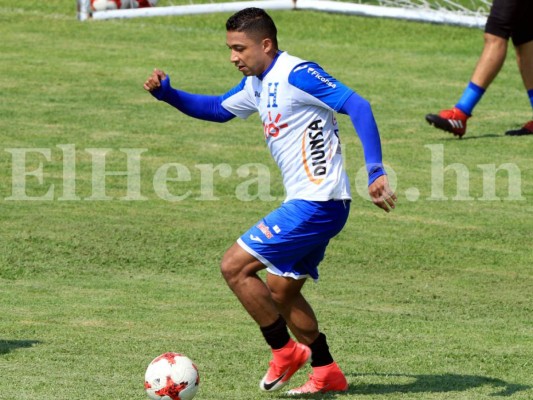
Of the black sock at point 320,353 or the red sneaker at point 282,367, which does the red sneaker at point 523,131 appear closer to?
the black sock at point 320,353

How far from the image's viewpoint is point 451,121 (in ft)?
46.8

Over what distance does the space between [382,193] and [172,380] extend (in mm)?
1422

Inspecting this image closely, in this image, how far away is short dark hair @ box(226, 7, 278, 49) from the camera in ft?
23.7

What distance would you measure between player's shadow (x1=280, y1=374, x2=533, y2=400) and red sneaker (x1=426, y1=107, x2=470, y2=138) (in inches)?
270

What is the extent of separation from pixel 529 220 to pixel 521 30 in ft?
9.09

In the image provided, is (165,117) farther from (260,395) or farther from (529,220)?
(260,395)

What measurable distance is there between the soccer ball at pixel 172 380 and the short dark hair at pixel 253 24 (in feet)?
5.88

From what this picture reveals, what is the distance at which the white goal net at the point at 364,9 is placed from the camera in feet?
62.7

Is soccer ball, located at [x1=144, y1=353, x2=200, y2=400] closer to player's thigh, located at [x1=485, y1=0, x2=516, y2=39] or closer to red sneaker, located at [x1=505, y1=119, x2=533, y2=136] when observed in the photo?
player's thigh, located at [x1=485, y1=0, x2=516, y2=39]

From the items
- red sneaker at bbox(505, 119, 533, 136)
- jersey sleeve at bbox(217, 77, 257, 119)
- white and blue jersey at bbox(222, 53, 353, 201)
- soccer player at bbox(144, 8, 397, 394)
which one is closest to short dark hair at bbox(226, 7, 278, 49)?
soccer player at bbox(144, 8, 397, 394)

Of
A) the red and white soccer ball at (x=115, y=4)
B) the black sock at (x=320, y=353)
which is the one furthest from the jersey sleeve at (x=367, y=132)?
the red and white soccer ball at (x=115, y=4)

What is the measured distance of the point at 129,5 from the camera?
20266mm

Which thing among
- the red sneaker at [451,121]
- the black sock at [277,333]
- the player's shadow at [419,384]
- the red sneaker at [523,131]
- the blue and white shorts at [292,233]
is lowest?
the red sneaker at [523,131]
